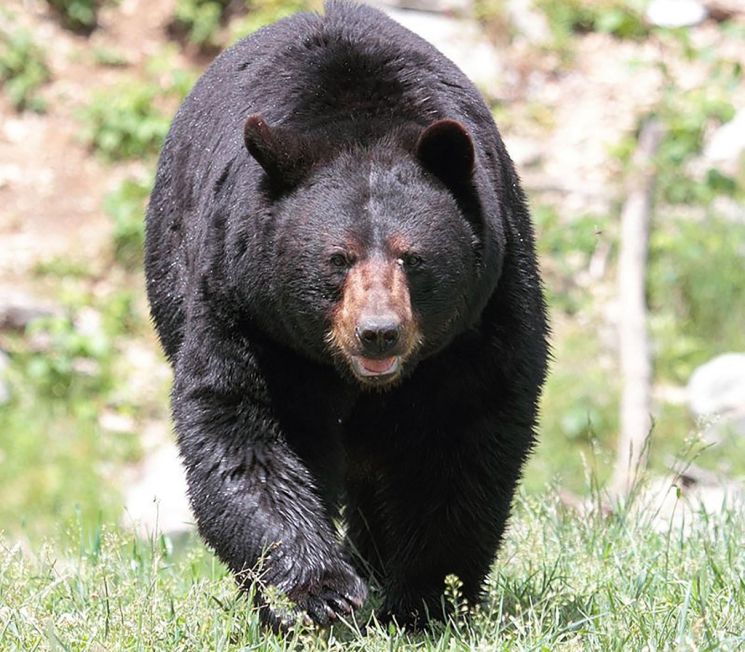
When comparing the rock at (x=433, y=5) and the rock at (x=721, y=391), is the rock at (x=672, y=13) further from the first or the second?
the rock at (x=721, y=391)

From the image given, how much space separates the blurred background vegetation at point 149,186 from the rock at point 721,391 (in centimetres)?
21

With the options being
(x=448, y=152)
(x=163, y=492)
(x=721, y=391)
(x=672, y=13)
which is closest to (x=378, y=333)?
(x=448, y=152)

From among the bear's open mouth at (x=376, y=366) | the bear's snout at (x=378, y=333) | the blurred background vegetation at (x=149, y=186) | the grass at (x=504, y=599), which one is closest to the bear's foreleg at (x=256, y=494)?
the grass at (x=504, y=599)

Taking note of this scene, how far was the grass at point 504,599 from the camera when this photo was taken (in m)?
3.97

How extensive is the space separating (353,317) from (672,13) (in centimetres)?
1156

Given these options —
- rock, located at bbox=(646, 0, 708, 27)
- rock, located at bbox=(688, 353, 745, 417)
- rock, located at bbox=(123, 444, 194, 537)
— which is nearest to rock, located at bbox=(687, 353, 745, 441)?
rock, located at bbox=(688, 353, 745, 417)

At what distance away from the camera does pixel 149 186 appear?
1321 cm

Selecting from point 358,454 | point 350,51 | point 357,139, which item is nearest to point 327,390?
point 358,454

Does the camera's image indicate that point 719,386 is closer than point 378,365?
No

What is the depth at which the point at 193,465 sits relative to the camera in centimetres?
453

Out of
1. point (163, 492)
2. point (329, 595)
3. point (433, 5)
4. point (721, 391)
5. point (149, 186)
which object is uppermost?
point (329, 595)

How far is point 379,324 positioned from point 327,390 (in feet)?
2.02

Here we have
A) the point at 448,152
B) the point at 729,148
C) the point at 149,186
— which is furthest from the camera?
the point at 729,148

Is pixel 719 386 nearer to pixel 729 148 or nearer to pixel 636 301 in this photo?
pixel 636 301
